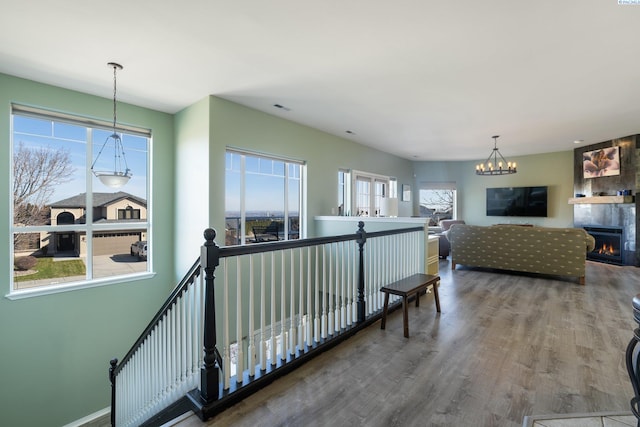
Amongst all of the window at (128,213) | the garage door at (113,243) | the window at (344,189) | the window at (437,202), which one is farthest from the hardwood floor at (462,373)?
the window at (437,202)

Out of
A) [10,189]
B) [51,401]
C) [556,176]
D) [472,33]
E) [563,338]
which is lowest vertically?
[51,401]

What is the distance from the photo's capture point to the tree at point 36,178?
3.46m

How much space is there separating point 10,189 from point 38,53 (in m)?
1.55

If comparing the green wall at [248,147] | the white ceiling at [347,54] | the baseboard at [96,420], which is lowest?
the baseboard at [96,420]

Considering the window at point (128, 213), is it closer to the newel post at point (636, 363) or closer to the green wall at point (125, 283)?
the green wall at point (125, 283)

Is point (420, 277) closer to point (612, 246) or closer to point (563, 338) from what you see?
point (563, 338)

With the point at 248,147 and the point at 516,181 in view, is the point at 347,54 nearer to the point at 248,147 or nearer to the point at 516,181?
the point at 248,147

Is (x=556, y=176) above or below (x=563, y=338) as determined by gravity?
above

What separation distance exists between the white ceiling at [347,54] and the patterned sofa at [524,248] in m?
1.97

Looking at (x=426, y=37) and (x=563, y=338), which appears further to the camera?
(x=563, y=338)

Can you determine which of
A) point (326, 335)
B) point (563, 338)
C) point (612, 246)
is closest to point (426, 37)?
point (326, 335)

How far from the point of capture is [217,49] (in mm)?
2771

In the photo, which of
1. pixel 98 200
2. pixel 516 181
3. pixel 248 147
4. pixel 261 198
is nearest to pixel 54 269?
pixel 98 200

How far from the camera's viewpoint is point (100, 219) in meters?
4.05
